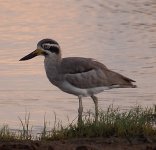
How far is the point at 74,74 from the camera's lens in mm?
11562

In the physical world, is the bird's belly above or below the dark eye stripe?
below

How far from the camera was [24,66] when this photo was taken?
1583 centimetres

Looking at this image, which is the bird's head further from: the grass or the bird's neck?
the grass

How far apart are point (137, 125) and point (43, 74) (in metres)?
5.51

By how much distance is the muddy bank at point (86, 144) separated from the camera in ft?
29.8

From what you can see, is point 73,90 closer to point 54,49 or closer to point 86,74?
point 86,74

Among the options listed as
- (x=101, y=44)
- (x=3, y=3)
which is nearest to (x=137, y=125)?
(x=101, y=44)

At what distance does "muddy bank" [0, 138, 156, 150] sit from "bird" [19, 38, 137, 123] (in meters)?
1.91

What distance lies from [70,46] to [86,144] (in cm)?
829

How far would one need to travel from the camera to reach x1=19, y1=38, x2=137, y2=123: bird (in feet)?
37.7

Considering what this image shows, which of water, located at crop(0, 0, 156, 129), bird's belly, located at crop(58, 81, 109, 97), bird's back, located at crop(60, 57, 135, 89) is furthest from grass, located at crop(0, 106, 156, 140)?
water, located at crop(0, 0, 156, 129)

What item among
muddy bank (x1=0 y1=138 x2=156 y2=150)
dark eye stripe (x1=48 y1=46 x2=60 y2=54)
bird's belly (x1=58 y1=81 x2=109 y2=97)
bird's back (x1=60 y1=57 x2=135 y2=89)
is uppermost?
dark eye stripe (x1=48 y1=46 x2=60 y2=54)

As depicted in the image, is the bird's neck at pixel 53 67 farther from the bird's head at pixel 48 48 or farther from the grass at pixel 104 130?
the grass at pixel 104 130

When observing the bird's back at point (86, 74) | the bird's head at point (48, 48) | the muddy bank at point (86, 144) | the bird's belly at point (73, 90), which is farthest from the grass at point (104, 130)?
the bird's head at point (48, 48)
